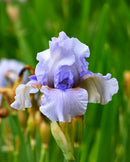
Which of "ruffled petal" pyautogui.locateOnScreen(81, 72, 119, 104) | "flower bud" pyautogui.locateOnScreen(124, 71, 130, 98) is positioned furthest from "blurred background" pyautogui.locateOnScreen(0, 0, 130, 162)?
"ruffled petal" pyautogui.locateOnScreen(81, 72, 119, 104)

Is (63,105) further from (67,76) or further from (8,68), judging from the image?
(8,68)

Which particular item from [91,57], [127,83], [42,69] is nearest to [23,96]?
[42,69]

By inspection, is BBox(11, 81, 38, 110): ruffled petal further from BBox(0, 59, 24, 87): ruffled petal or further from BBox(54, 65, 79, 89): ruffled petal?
BBox(0, 59, 24, 87): ruffled petal

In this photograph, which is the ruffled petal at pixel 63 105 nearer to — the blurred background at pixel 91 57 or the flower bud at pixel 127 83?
the blurred background at pixel 91 57

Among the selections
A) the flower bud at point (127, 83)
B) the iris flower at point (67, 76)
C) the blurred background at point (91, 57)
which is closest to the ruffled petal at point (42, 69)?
the iris flower at point (67, 76)

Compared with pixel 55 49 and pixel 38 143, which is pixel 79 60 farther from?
pixel 38 143
